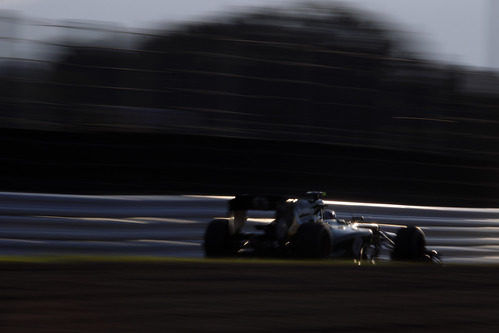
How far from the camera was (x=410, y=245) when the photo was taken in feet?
29.6

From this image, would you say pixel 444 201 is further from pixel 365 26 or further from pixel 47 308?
pixel 47 308

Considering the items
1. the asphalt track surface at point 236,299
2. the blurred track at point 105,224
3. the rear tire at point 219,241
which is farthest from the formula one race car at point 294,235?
the asphalt track surface at point 236,299

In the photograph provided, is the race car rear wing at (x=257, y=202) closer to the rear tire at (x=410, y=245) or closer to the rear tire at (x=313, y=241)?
the rear tire at (x=313, y=241)

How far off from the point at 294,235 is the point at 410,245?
131 cm

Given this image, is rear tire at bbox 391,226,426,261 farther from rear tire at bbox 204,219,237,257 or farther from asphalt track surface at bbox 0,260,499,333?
asphalt track surface at bbox 0,260,499,333

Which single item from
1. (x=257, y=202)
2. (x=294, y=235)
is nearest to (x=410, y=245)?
(x=294, y=235)

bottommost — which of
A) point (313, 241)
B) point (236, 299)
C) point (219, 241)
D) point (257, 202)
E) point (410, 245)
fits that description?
point (410, 245)

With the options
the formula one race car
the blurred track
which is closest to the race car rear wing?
the formula one race car

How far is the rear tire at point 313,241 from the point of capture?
7918 mm

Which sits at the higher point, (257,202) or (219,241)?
(257,202)

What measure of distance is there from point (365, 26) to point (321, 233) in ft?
13.4

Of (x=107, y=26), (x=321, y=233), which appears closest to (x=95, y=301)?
(x=321, y=233)

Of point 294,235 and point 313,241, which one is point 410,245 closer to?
point 294,235

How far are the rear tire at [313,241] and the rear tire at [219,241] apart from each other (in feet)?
2.28
